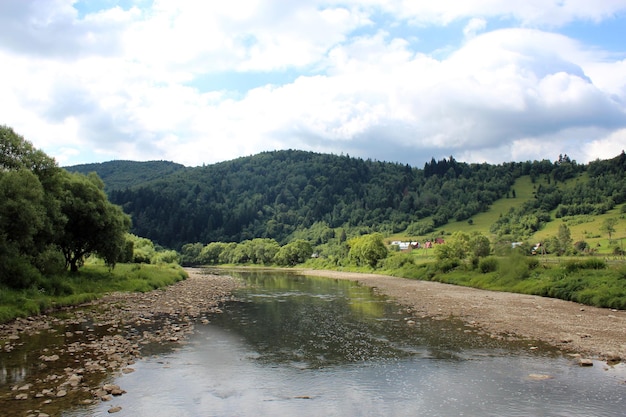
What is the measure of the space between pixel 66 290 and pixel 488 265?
63562 mm

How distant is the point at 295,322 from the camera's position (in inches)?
1293

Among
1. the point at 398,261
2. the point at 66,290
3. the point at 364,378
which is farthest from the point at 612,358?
the point at 398,261

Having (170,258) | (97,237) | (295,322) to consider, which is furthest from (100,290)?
(170,258)

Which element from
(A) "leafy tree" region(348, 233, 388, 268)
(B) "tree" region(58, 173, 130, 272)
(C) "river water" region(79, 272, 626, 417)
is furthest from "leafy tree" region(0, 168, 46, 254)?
(A) "leafy tree" region(348, 233, 388, 268)

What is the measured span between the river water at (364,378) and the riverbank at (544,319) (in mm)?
2451

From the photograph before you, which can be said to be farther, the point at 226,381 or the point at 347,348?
the point at 347,348

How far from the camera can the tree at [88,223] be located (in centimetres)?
4853

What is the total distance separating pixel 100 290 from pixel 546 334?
4277cm

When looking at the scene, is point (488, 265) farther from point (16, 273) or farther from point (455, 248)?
point (16, 273)

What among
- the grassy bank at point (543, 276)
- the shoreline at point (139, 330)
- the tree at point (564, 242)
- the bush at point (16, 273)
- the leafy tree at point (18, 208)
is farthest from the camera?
the tree at point (564, 242)

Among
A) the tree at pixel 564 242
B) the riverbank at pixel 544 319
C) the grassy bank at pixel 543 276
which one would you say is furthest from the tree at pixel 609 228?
the riverbank at pixel 544 319

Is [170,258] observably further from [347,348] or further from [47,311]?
[347,348]

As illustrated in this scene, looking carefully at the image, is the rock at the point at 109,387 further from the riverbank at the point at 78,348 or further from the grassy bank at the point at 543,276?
the grassy bank at the point at 543,276

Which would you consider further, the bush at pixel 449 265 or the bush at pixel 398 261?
the bush at pixel 398 261
